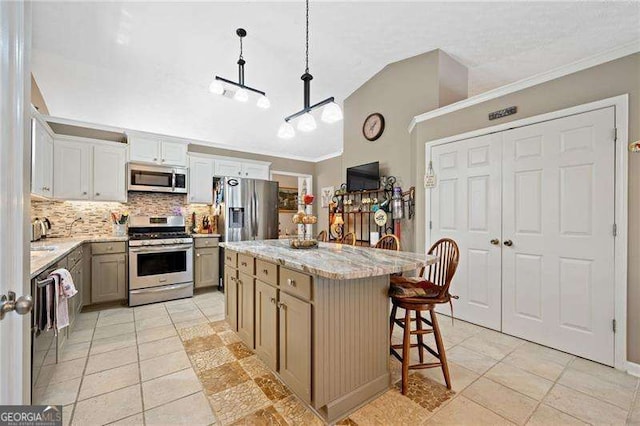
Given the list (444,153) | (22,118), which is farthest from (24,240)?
(444,153)

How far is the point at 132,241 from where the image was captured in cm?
359

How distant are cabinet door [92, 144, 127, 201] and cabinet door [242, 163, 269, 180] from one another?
1863 mm

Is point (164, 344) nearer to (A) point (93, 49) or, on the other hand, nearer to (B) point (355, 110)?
(A) point (93, 49)

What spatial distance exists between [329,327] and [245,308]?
3.59 ft

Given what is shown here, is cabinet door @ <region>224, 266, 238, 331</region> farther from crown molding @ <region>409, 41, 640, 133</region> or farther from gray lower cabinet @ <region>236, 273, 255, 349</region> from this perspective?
crown molding @ <region>409, 41, 640, 133</region>

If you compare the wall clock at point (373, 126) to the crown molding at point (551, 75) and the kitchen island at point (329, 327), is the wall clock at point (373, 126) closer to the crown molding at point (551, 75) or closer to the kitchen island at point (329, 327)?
the crown molding at point (551, 75)

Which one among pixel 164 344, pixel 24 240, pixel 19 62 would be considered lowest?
pixel 164 344

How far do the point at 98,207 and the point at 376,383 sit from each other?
447cm

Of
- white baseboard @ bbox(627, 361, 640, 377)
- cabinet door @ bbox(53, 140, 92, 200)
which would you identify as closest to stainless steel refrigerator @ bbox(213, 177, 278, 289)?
cabinet door @ bbox(53, 140, 92, 200)

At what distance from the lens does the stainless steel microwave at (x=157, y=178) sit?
3993 millimetres

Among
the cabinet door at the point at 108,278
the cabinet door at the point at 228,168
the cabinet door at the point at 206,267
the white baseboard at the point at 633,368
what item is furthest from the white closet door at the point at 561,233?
the cabinet door at the point at 108,278

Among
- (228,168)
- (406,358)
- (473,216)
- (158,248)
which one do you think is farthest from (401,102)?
(158,248)

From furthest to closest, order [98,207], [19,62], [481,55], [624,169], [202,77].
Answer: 1. [98,207]
2. [202,77]
3. [481,55]
4. [624,169]
5. [19,62]

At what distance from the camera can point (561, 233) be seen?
2.40 meters
